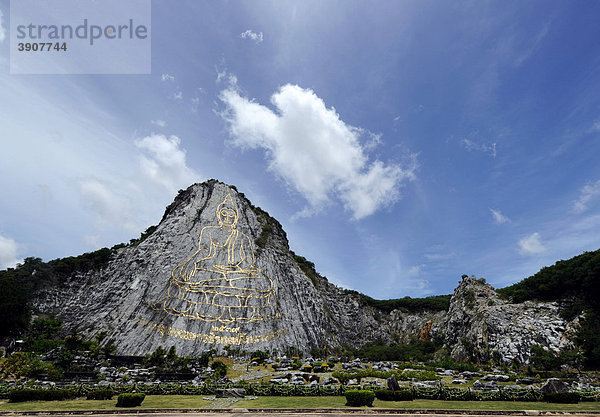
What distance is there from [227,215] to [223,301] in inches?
704

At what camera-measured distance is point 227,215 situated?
56938 mm

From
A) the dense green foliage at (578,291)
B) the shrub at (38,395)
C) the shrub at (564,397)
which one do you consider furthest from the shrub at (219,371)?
the dense green foliage at (578,291)

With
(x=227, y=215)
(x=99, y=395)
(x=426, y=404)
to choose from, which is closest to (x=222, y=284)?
(x=227, y=215)

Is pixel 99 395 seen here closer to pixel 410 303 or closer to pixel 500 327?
pixel 500 327

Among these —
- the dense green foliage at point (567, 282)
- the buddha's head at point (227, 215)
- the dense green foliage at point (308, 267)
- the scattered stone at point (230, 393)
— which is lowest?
the scattered stone at point (230, 393)

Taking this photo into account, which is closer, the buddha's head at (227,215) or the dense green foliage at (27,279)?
the dense green foliage at (27,279)

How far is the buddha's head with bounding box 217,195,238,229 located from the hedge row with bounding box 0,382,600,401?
3648 centimetres

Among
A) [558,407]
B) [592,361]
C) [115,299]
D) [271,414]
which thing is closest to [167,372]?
[271,414]

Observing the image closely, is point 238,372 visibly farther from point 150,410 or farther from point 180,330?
point 150,410

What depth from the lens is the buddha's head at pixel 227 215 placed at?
5594 cm

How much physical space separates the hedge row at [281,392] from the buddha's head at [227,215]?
120 feet

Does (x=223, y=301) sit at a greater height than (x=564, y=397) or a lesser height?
greater

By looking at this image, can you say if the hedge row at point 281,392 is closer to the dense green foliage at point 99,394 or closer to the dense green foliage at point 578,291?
the dense green foliage at point 99,394

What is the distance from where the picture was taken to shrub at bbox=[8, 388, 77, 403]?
17.3m
